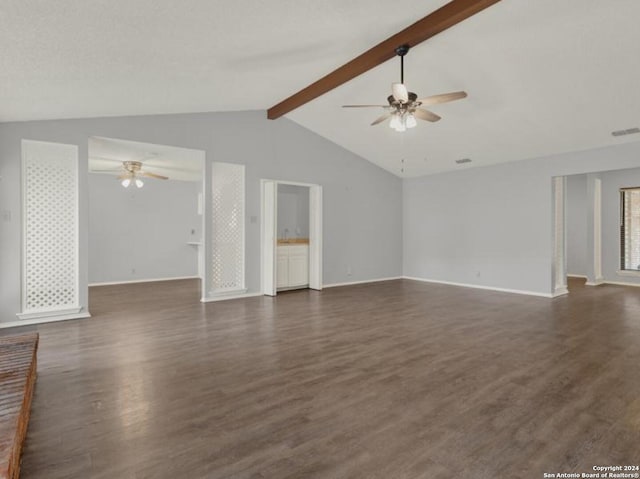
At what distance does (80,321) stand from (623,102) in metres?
7.61

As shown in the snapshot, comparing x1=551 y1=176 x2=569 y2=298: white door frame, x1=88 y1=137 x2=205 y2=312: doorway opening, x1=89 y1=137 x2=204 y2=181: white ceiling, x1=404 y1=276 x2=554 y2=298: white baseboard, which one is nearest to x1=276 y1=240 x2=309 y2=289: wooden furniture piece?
x1=88 y1=137 x2=205 y2=312: doorway opening

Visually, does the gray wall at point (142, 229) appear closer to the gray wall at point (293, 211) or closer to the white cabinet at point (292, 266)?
the gray wall at point (293, 211)

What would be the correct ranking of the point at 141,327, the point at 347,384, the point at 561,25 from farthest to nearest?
the point at 141,327
the point at 561,25
the point at 347,384

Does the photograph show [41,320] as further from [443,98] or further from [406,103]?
[443,98]

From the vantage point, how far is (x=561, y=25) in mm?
3490

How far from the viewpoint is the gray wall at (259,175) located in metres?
4.55

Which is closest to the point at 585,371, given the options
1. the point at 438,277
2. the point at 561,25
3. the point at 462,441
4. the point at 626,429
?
the point at 626,429

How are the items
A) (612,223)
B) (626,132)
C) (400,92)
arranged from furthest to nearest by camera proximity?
(612,223) → (626,132) → (400,92)

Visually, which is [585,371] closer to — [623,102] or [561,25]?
[561,25]

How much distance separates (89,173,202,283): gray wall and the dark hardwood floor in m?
3.71

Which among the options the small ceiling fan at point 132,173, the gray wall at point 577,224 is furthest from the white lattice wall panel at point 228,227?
the gray wall at point 577,224

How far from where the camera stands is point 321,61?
4.59m

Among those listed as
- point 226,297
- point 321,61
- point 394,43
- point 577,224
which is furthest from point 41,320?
point 577,224

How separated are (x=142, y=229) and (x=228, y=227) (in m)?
3.21
